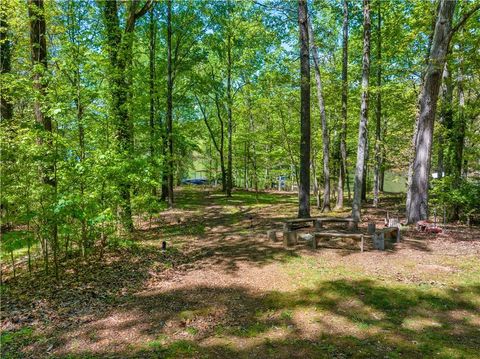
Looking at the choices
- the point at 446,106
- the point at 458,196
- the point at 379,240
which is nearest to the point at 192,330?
the point at 379,240

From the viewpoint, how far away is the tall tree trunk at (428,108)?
9.65 m

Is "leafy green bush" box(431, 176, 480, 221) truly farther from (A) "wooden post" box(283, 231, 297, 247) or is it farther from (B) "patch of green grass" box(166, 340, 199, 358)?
(B) "patch of green grass" box(166, 340, 199, 358)

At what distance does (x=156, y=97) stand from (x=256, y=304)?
36.3ft

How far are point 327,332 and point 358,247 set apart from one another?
421cm

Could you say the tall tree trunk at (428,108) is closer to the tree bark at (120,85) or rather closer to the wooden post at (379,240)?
the wooden post at (379,240)

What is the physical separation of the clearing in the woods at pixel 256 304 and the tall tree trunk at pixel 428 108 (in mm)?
1784

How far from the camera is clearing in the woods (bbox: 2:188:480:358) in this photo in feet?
13.9


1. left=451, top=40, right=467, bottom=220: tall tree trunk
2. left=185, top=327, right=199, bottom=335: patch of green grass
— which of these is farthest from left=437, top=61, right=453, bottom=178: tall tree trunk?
left=185, top=327, right=199, bottom=335: patch of green grass

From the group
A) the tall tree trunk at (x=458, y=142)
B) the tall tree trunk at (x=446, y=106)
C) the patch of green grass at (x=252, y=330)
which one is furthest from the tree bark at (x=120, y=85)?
the tall tree trunk at (x=458, y=142)

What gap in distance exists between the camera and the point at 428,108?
1011 centimetres

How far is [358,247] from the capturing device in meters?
8.27

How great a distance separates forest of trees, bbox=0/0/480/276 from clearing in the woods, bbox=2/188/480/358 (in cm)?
139

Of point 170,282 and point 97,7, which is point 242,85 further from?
point 170,282

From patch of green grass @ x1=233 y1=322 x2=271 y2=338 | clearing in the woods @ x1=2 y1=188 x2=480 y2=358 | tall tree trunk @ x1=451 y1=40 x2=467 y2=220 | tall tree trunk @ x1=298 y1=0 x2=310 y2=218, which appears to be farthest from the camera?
tall tree trunk @ x1=451 y1=40 x2=467 y2=220
